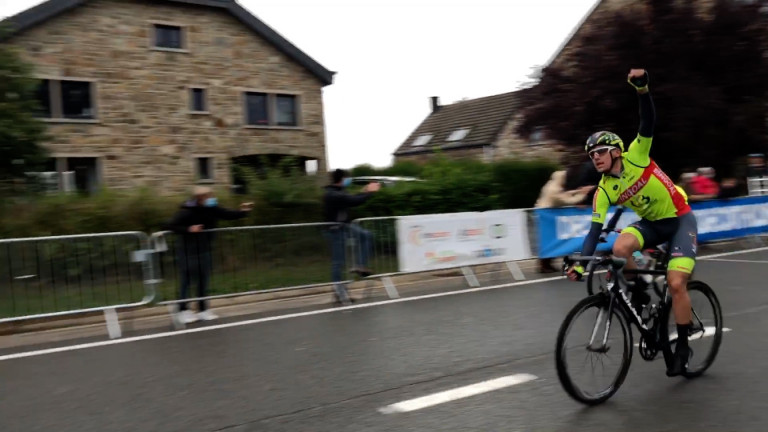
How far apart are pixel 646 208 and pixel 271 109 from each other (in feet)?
78.6

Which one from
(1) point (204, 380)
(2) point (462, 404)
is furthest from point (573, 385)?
(1) point (204, 380)

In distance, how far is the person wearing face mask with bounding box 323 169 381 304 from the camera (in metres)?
10.4

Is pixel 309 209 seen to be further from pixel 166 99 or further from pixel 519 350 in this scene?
pixel 166 99

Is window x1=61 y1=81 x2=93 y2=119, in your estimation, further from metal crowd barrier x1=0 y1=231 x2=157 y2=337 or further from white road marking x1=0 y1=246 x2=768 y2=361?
white road marking x1=0 y1=246 x2=768 y2=361

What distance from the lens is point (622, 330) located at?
5.12 meters

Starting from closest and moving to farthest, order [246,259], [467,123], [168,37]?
[246,259], [168,37], [467,123]

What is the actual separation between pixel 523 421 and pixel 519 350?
2062 millimetres

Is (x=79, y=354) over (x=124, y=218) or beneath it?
beneath

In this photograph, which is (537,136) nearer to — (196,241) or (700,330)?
(196,241)

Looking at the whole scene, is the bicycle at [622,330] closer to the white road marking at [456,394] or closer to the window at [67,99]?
the white road marking at [456,394]

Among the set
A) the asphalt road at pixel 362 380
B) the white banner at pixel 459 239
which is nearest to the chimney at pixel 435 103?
the white banner at pixel 459 239

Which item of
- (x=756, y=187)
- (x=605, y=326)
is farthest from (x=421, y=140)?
(x=605, y=326)

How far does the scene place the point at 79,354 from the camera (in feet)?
24.9

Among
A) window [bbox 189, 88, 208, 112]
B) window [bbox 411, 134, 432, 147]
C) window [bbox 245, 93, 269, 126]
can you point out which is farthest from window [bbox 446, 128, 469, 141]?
window [bbox 189, 88, 208, 112]
